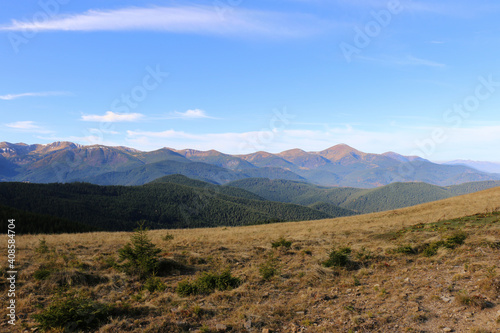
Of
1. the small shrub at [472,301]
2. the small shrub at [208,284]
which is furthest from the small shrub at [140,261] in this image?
the small shrub at [472,301]

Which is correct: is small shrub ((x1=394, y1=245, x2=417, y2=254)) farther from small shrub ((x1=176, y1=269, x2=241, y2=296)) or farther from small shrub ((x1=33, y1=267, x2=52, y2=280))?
small shrub ((x1=33, y1=267, x2=52, y2=280))

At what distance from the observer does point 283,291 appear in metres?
11.2

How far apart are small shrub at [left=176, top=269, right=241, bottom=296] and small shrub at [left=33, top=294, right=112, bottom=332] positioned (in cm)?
311

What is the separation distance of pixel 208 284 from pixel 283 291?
3.40m


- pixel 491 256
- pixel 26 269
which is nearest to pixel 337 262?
pixel 491 256

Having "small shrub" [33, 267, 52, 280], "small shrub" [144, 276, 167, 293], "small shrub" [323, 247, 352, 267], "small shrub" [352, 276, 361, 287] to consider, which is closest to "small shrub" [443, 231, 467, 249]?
"small shrub" [323, 247, 352, 267]

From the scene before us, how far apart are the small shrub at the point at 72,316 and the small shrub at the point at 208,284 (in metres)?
3.11

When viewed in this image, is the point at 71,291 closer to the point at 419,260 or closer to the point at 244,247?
the point at 244,247

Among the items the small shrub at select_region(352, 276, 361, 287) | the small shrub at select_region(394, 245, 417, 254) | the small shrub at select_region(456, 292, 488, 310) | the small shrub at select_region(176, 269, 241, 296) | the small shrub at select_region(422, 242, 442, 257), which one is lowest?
the small shrub at select_region(176, 269, 241, 296)

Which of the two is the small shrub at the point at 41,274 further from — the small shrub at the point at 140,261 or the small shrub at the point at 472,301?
the small shrub at the point at 472,301

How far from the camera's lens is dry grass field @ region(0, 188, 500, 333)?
8.12 meters

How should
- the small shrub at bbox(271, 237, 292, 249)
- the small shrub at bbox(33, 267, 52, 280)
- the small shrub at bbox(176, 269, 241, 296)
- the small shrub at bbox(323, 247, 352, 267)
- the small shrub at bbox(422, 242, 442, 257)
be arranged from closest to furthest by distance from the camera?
the small shrub at bbox(176, 269, 241, 296) → the small shrub at bbox(33, 267, 52, 280) → the small shrub at bbox(323, 247, 352, 267) → the small shrub at bbox(422, 242, 442, 257) → the small shrub at bbox(271, 237, 292, 249)

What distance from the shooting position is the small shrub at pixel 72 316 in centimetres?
805

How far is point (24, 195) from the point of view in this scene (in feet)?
561
